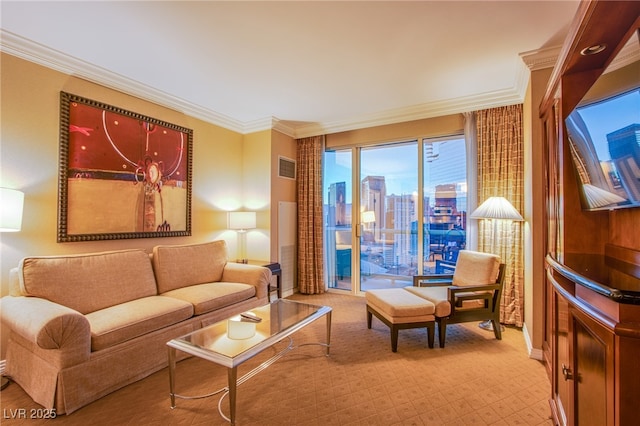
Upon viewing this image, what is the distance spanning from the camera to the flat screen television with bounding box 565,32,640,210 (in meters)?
1.13

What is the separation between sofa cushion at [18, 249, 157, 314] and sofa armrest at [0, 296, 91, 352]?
0.21 meters

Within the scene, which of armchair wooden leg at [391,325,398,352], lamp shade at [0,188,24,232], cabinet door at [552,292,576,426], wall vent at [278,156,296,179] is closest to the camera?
cabinet door at [552,292,576,426]

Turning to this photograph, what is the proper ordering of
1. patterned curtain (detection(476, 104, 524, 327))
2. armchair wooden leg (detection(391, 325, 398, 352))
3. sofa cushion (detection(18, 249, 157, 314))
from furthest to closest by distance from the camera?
1. patterned curtain (detection(476, 104, 524, 327))
2. armchair wooden leg (detection(391, 325, 398, 352))
3. sofa cushion (detection(18, 249, 157, 314))

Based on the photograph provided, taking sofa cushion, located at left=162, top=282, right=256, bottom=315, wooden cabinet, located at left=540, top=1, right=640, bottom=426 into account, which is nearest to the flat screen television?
wooden cabinet, located at left=540, top=1, right=640, bottom=426

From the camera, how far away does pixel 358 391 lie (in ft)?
6.82

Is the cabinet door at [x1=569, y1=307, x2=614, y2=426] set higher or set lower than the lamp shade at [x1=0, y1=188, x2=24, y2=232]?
lower

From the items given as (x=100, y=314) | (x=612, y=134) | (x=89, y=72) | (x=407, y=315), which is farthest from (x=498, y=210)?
(x=89, y=72)

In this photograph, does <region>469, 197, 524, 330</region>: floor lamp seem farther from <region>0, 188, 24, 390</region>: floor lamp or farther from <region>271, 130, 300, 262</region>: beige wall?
<region>0, 188, 24, 390</region>: floor lamp

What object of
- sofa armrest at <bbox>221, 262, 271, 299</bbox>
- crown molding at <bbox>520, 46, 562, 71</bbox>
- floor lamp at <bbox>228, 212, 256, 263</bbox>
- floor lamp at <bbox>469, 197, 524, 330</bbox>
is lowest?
sofa armrest at <bbox>221, 262, 271, 299</bbox>

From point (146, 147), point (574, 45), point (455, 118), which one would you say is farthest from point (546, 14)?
point (146, 147)

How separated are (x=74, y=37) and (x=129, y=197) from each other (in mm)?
1485

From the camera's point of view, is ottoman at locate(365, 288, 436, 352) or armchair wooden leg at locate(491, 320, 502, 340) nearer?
ottoman at locate(365, 288, 436, 352)

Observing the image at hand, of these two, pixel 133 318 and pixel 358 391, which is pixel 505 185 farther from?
pixel 133 318

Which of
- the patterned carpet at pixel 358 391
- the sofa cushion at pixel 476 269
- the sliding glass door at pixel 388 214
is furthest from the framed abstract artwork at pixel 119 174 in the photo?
the sofa cushion at pixel 476 269
